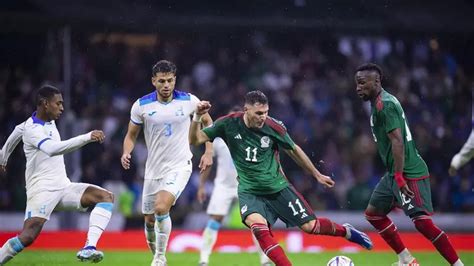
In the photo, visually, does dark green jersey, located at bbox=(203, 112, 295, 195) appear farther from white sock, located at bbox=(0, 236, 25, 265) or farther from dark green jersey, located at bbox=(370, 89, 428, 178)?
white sock, located at bbox=(0, 236, 25, 265)

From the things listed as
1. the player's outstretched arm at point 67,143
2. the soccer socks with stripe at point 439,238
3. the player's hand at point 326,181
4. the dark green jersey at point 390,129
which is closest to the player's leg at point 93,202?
the player's outstretched arm at point 67,143

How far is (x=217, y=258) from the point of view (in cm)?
1377

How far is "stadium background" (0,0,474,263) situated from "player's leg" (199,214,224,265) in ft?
13.2

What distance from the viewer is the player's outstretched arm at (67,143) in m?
9.41

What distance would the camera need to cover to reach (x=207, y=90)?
19703 millimetres

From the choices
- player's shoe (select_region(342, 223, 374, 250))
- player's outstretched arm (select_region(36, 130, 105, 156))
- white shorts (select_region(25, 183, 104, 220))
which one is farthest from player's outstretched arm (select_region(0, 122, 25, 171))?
player's shoe (select_region(342, 223, 374, 250))

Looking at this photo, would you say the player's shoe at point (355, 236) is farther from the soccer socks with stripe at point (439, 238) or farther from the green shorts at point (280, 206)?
the soccer socks with stripe at point (439, 238)

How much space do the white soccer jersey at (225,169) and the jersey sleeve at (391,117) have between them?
369 cm

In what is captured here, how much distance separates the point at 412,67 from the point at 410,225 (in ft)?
13.1

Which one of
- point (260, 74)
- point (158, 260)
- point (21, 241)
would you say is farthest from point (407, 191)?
point (260, 74)

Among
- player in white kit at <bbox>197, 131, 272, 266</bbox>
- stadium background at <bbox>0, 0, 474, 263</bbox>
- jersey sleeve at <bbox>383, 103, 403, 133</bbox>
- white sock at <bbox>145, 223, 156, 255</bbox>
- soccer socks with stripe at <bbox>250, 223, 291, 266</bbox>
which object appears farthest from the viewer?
stadium background at <bbox>0, 0, 474, 263</bbox>

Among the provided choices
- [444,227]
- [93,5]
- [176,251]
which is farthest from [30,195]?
[444,227]

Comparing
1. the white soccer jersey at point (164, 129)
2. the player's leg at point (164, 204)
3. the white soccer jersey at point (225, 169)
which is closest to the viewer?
the player's leg at point (164, 204)

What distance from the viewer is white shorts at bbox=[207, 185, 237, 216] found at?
12.6 metres
